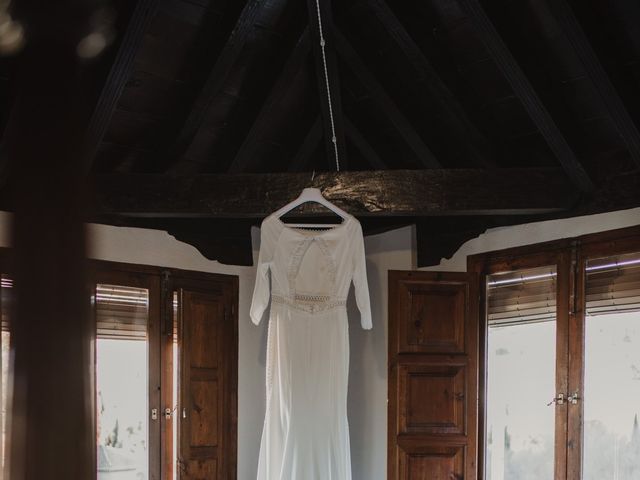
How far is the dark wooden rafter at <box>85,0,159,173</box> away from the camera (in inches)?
113

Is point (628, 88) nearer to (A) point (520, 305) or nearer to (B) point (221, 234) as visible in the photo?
(A) point (520, 305)

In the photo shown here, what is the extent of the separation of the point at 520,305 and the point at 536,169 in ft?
2.46

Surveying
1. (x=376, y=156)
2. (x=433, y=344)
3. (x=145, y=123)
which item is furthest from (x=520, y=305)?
(x=145, y=123)

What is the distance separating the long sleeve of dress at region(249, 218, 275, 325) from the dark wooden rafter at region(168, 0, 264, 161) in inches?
24.8

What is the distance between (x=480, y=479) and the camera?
3932 millimetres

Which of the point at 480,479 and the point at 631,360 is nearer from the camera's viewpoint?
the point at 631,360

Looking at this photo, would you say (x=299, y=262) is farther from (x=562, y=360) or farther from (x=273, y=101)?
(x=562, y=360)

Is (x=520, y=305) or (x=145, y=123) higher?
(x=145, y=123)

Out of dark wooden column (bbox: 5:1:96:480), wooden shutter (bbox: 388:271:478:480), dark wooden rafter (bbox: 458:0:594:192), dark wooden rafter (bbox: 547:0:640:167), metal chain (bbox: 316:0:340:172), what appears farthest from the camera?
wooden shutter (bbox: 388:271:478:480)

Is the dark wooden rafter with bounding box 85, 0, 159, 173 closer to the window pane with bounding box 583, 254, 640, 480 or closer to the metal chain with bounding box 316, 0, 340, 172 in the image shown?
the metal chain with bounding box 316, 0, 340, 172

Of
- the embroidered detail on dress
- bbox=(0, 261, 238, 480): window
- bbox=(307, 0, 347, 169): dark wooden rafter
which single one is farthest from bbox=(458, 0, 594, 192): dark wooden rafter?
bbox=(0, 261, 238, 480): window

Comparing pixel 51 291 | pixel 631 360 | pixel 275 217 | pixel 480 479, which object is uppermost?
pixel 275 217

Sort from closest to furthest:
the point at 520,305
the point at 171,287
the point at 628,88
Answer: the point at 628,88
the point at 520,305
the point at 171,287

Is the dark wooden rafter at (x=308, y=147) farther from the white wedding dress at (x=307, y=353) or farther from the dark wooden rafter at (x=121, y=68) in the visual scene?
the dark wooden rafter at (x=121, y=68)
